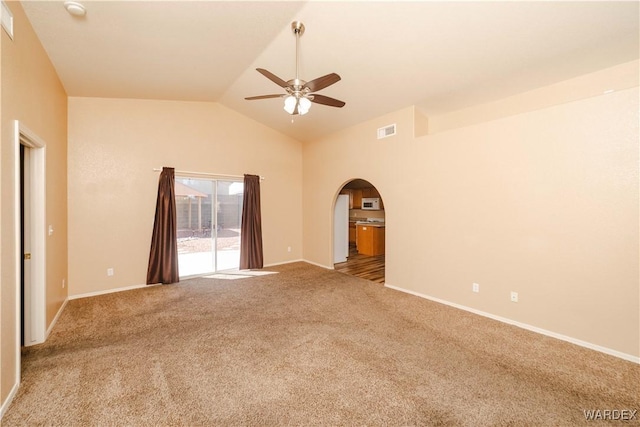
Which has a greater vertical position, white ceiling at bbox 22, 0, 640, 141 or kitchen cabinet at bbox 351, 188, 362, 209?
white ceiling at bbox 22, 0, 640, 141

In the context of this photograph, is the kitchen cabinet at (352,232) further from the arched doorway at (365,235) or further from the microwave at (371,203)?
the microwave at (371,203)

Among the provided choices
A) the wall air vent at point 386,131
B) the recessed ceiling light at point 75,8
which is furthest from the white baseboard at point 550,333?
the recessed ceiling light at point 75,8

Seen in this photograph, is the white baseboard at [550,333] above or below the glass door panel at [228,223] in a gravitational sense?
below

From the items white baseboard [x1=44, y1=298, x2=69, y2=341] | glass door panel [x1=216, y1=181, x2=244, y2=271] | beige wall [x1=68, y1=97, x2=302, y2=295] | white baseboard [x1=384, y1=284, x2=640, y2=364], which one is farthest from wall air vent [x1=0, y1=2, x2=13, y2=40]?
white baseboard [x1=384, y1=284, x2=640, y2=364]

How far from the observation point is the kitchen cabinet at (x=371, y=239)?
7234mm


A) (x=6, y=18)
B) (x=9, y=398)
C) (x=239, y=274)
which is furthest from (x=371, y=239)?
(x=6, y=18)

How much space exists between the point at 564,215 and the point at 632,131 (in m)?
0.91

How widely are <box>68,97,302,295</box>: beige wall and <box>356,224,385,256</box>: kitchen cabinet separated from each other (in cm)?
371

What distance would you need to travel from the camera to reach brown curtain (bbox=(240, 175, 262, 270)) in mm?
5598

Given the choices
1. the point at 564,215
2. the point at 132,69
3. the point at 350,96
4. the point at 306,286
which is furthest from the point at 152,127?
the point at 564,215

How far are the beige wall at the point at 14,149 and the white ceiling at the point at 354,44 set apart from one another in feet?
1.01

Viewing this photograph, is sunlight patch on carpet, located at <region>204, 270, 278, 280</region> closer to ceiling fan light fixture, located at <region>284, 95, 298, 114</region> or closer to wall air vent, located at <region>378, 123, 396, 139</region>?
wall air vent, located at <region>378, 123, 396, 139</region>

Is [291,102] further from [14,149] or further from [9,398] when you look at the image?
[9,398]

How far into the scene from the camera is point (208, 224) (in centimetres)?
531
